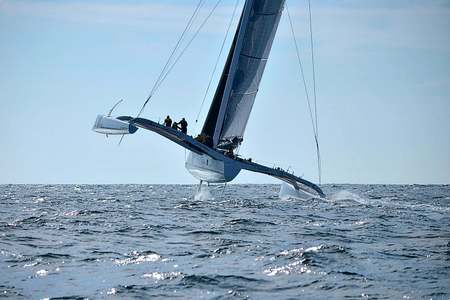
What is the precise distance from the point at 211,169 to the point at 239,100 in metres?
3.87

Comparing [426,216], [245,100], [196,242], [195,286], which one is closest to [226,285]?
[195,286]

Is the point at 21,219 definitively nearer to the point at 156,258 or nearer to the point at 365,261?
the point at 156,258

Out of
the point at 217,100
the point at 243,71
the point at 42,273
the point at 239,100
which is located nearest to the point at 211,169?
the point at 239,100

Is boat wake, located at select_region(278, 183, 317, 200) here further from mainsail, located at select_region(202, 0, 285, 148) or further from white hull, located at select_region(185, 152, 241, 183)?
white hull, located at select_region(185, 152, 241, 183)

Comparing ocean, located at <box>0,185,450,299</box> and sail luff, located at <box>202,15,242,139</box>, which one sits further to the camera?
sail luff, located at <box>202,15,242,139</box>

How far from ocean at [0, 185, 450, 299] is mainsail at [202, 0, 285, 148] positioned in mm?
10660

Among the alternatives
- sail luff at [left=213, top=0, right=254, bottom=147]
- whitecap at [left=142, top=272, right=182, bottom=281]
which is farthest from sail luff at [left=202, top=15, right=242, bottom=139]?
whitecap at [left=142, top=272, right=182, bottom=281]

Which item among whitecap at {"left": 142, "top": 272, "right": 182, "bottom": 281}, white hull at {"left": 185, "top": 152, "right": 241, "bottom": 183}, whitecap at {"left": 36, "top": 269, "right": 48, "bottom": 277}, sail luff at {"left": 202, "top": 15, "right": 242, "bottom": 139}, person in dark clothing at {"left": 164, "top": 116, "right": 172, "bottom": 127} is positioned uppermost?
sail luff at {"left": 202, "top": 15, "right": 242, "bottom": 139}

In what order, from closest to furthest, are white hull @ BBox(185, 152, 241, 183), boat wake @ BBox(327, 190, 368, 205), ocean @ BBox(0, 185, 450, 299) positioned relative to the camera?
ocean @ BBox(0, 185, 450, 299) < white hull @ BBox(185, 152, 241, 183) < boat wake @ BBox(327, 190, 368, 205)

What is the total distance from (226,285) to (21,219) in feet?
44.0

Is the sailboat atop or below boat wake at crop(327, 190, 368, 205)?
atop

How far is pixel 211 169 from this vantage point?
3397 cm

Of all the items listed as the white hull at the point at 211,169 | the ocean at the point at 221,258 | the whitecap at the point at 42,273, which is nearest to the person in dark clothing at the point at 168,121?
the white hull at the point at 211,169

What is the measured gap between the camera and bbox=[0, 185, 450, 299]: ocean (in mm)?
12688
